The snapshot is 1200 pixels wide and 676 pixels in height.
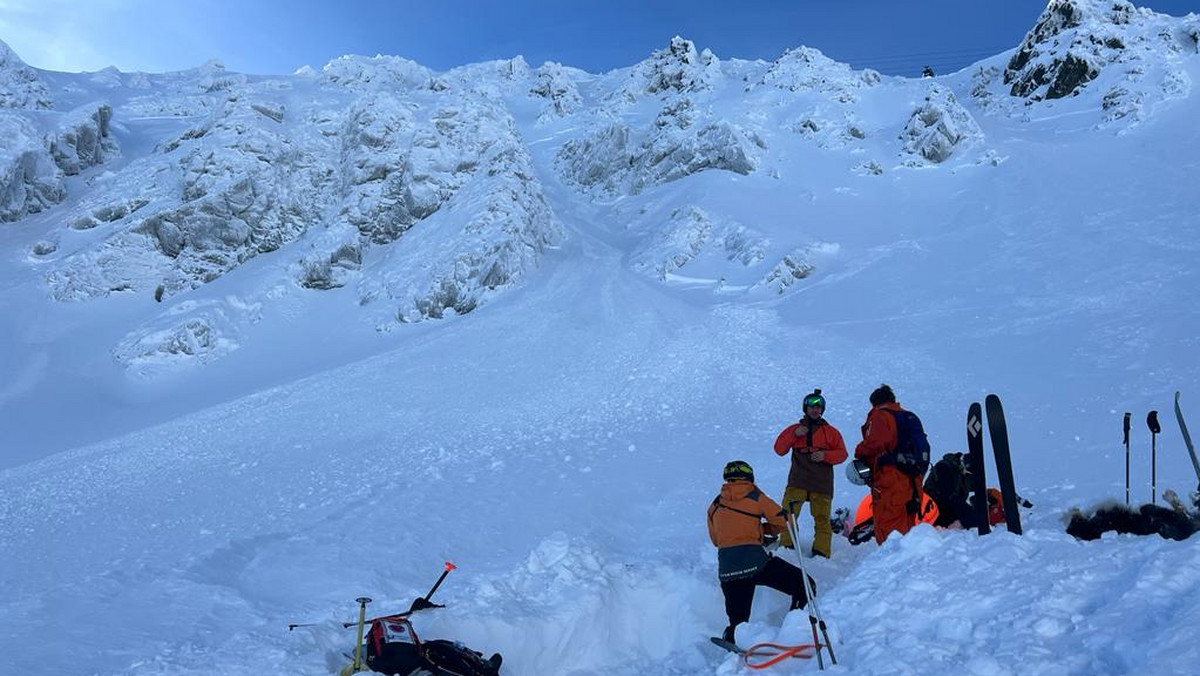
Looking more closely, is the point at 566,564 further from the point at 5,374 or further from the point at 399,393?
the point at 5,374

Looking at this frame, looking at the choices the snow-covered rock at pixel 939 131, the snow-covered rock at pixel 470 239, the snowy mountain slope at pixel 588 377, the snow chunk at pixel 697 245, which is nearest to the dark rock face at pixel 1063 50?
the snowy mountain slope at pixel 588 377

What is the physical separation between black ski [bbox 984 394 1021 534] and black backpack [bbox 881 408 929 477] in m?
0.67

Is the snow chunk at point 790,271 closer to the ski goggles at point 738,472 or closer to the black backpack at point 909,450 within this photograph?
Answer: the black backpack at point 909,450

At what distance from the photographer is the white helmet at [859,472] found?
7.25 m

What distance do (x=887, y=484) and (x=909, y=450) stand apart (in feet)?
1.38

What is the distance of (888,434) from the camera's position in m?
7.21

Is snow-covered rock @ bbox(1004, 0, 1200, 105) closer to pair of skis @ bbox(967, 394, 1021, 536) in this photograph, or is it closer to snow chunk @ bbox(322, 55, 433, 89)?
pair of skis @ bbox(967, 394, 1021, 536)

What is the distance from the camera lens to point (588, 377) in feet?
60.7

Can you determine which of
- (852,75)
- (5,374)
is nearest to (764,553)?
(5,374)

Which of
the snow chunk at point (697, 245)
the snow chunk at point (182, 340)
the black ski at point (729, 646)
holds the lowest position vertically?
the black ski at point (729, 646)

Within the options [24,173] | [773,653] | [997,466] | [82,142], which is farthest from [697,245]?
[82,142]

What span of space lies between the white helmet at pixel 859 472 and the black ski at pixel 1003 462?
121cm

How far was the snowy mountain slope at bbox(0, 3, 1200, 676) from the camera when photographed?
6711mm

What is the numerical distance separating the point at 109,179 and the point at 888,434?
39.0 meters
